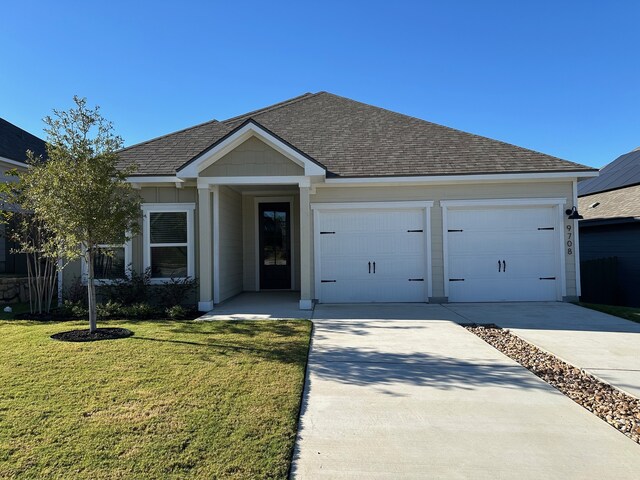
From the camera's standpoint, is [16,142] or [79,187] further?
[16,142]

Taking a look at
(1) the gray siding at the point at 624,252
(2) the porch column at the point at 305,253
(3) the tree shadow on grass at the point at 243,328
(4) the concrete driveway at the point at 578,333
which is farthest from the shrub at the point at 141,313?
(1) the gray siding at the point at 624,252

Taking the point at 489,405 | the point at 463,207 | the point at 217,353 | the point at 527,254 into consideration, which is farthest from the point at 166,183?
the point at 527,254

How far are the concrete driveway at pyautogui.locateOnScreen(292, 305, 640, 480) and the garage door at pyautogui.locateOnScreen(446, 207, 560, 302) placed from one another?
14.3ft

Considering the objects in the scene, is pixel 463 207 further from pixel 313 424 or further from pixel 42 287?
pixel 42 287

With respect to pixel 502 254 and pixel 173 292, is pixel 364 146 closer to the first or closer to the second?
pixel 502 254

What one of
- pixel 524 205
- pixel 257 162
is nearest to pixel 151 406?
pixel 257 162

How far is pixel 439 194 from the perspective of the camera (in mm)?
9977

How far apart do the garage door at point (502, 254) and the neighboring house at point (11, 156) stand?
1113cm

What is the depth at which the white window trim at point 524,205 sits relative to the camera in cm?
988

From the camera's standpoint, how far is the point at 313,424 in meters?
3.58

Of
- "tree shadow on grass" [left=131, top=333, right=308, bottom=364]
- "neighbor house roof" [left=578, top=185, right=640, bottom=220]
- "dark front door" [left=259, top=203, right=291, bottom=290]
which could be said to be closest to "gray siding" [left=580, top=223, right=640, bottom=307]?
"neighbor house roof" [left=578, top=185, right=640, bottom=220]

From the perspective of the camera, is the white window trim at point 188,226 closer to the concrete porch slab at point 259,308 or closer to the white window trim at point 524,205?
the concrete porch slab at point 259,308

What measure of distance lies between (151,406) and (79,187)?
13.3 ft

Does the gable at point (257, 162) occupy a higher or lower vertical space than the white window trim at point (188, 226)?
higher
